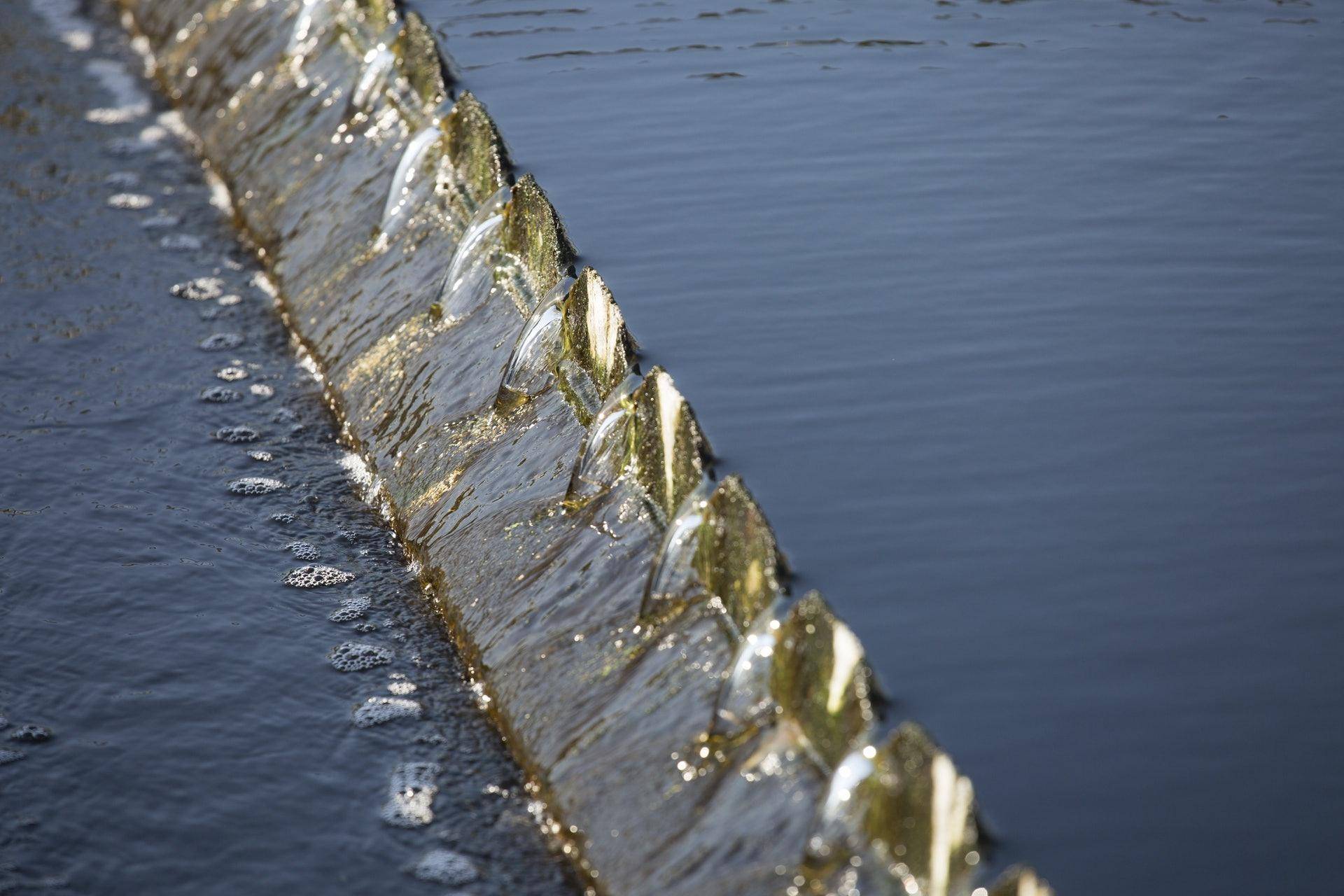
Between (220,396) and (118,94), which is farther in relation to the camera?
(118,94)

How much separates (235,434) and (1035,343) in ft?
13.7

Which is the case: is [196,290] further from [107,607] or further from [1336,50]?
[1336,50]

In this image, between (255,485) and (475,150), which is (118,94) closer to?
(475,150)

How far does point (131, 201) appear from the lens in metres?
10.9

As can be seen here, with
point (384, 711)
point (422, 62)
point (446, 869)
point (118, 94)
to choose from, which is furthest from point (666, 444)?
point (118, 94)

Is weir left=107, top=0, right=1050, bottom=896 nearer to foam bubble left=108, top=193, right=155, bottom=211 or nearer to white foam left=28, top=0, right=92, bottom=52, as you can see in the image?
foam bubble left=108, top=193, right=155, bottom=211

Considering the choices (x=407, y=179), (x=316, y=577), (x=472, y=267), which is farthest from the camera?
(x=407, y=179)

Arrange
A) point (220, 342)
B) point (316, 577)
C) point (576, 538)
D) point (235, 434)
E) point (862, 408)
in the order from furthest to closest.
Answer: point (220, 342) < point (235, 434) < point (316, 577) < point (862, 408) < point (576, 538)

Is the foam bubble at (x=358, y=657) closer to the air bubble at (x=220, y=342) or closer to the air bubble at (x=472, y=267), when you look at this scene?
the air bubble at (x=472, y=267)

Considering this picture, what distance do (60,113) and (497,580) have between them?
801 centimetres

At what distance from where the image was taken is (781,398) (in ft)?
22.0

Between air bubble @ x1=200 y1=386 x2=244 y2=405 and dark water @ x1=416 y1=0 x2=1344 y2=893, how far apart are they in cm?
213

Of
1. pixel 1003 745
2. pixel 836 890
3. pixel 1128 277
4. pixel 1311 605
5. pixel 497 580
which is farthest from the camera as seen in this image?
pixel 1128 277

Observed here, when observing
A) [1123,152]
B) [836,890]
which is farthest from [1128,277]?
[836,890]
